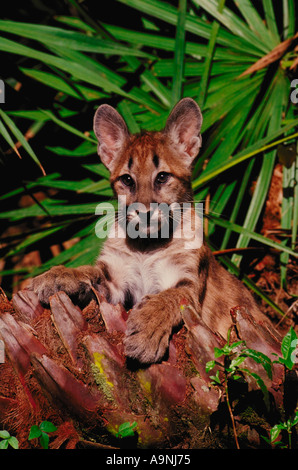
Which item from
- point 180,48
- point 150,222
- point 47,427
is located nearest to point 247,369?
point 47,427

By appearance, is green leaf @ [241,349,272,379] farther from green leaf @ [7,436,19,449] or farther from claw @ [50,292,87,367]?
green leaf @ [7,436,19,449]

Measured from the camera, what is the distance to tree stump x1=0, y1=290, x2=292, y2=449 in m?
2.29

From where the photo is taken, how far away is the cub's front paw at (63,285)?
285 centimetres

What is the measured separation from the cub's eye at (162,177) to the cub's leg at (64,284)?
101 centimetres

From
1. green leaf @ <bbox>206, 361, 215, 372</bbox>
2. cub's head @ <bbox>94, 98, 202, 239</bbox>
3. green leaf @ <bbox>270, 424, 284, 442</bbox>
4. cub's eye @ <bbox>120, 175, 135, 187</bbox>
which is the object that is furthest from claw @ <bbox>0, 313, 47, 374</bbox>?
cub's eye @ <bbox>120, 175, 135, 187</bbox>

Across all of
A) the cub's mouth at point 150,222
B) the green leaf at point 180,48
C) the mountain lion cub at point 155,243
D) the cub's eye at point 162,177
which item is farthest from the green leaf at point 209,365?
the green leaf at point 180,48

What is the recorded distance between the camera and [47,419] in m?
2.37

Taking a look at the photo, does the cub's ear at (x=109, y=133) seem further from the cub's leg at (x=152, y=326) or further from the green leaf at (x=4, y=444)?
the green leaf at (x=4, y=444)

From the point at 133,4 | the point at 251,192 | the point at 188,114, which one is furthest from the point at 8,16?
the point at 251,192

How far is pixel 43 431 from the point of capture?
2.26 m

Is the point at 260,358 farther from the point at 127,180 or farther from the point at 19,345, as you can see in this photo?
the point at 127,180

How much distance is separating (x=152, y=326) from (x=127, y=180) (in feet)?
5.24
